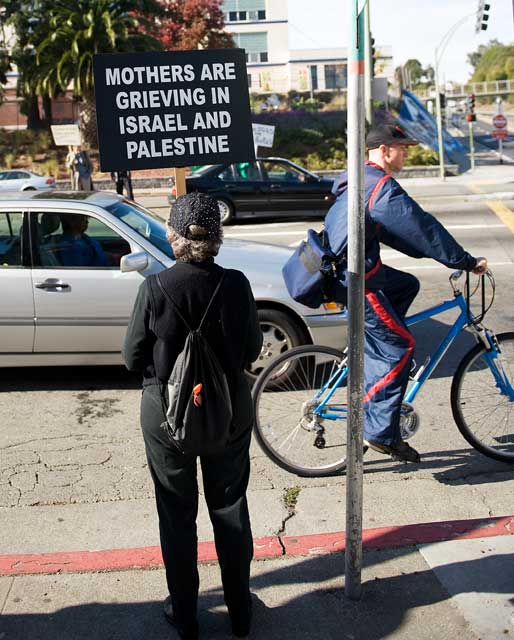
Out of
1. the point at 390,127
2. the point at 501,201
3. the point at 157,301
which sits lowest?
the point at 501,201

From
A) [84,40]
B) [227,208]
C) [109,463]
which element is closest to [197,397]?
[109,463]

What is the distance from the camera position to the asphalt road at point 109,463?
445 centimetres

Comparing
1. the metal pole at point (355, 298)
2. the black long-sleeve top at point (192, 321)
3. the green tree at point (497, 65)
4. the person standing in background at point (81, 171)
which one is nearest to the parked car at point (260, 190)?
the person standing in background at point (81, 171)

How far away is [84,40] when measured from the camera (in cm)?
3034

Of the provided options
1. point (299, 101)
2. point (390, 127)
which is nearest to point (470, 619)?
point (390, 127)

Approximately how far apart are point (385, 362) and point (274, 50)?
2677 inches

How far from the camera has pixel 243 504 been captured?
3248 millimetres

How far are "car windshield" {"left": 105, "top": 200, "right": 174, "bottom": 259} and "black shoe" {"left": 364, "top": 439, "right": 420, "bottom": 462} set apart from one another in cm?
256

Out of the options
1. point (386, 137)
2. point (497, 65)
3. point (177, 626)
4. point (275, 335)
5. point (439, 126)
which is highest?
point (497, 65)

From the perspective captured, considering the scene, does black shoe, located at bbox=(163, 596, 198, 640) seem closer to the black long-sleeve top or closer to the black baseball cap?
the black long-sleeve top

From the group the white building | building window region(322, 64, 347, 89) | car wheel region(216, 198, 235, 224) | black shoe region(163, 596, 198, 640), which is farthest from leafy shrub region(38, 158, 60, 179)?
building window region(322, 64, 347, 89)

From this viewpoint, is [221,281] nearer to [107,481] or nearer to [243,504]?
[243,504]

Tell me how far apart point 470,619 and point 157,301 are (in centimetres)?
180

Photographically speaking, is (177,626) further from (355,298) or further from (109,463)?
(109,463)
